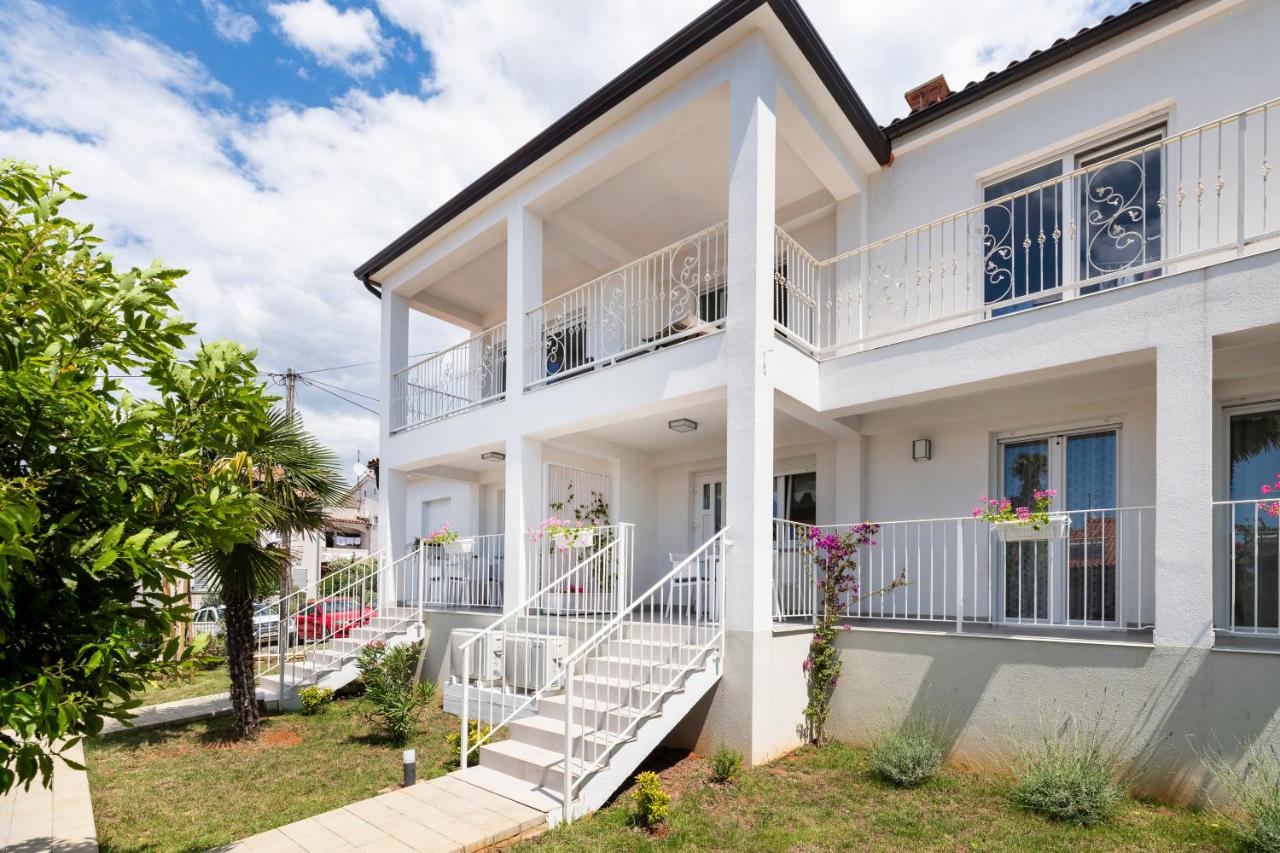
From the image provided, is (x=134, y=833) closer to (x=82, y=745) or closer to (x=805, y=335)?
(x=82, y=745)

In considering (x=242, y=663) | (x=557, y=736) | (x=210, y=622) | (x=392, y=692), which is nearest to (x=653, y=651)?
(x=557, y=736)

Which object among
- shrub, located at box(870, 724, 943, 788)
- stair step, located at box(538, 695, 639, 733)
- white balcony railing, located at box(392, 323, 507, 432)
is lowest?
shrub, located at box(870, 724, 943, 788)

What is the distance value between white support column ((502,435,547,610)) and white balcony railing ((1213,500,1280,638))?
798cm

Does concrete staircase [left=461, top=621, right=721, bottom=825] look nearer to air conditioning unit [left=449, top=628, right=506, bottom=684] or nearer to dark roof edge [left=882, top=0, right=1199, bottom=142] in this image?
air conditioning unit [left=449, top=628, right=506, bottom=684]

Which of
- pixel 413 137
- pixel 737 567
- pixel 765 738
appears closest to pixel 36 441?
pixel 737 567

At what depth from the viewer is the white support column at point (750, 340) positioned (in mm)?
7309

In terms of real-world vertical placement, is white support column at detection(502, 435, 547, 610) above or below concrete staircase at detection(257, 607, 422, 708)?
above

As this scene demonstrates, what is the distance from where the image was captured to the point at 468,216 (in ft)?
37.8

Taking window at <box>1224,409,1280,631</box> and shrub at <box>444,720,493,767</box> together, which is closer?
window at <box>1224,409,1280,631</box>

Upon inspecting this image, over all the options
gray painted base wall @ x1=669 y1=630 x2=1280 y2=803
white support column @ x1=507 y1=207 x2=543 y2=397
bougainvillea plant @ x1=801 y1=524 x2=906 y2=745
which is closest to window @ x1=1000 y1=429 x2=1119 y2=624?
gray painted base wall @ x1=669 y1=630 x2=1280 y2=803

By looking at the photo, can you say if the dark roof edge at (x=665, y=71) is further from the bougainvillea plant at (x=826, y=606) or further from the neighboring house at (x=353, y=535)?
the neighboring house at (x=353, y=535)

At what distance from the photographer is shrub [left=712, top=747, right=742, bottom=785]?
21.5 ft

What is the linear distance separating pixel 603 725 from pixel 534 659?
2495 millimetres

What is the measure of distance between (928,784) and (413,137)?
12423 millimetres
